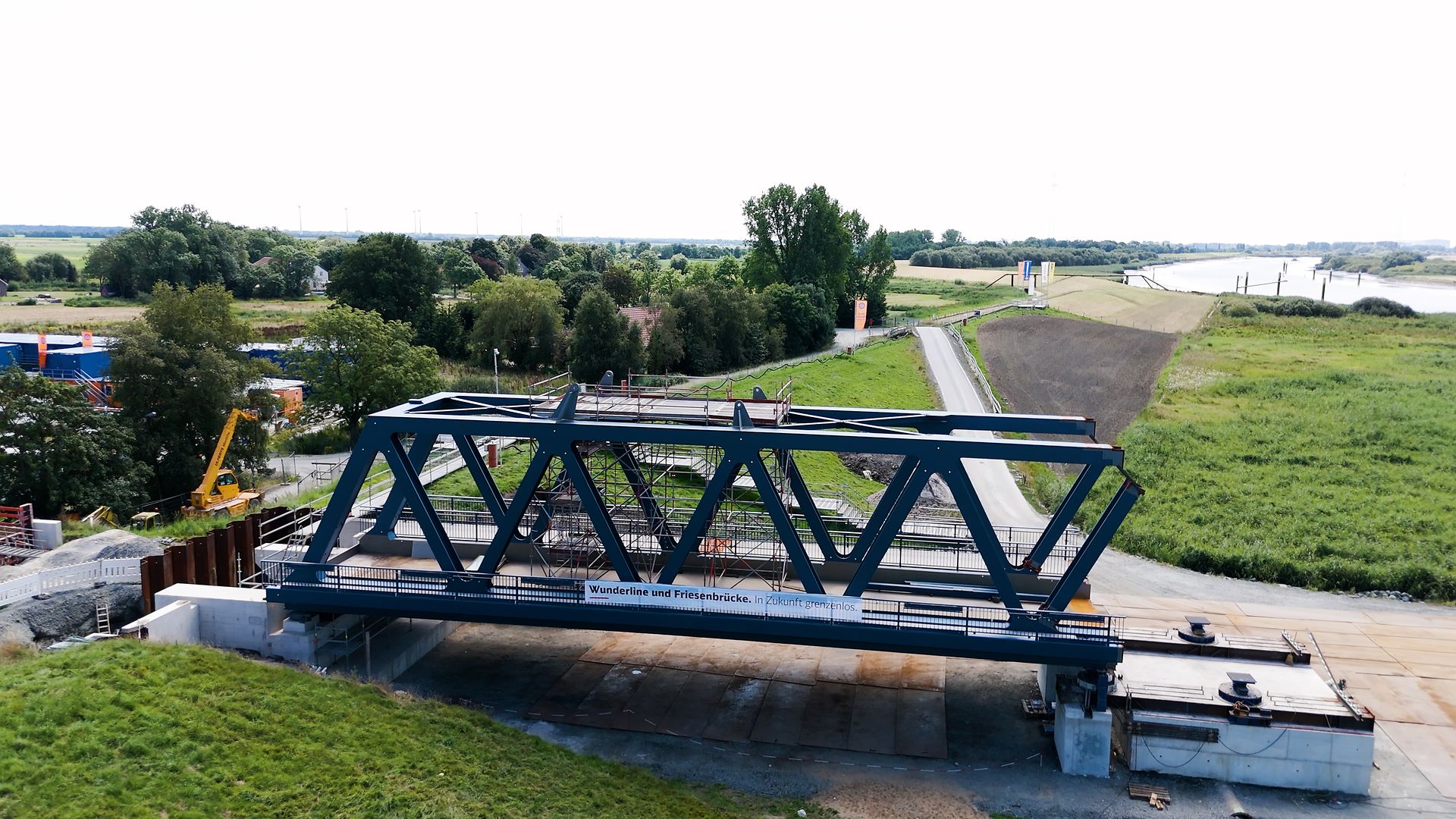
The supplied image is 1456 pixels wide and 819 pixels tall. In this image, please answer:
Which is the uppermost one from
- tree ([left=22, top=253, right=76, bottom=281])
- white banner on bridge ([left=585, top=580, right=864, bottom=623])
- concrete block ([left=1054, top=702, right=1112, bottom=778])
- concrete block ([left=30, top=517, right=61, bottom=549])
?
tree ([left=22, top=253, right=76, bottom=281])

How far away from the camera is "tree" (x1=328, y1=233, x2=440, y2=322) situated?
64.5m

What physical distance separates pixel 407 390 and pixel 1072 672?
3609cm

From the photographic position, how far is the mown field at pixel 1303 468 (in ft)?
109

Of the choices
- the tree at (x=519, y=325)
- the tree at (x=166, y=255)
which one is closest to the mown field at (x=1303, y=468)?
the tree at (x=519, y=325)

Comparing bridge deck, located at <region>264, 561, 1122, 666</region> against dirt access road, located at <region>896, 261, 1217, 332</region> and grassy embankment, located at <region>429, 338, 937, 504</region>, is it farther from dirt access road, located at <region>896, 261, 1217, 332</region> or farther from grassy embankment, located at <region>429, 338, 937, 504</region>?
dirt access road, located at <region>896, 261, 1217, 332</region>

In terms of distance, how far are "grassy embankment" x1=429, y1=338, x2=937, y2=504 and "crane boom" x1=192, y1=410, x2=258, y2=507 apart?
875 cm

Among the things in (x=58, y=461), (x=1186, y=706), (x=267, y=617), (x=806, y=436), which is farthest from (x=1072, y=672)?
(x=58, y=461)

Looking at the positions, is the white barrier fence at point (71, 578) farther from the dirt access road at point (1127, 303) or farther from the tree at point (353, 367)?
the dirt access road at point (1127, 303)

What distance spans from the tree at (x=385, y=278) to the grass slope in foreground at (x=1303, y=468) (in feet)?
159

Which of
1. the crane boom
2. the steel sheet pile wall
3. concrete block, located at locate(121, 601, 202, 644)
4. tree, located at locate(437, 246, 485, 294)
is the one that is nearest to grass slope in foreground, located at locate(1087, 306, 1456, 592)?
the steel sheet pile wall

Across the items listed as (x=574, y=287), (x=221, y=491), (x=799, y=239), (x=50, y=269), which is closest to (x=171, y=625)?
(x=221, y=491)

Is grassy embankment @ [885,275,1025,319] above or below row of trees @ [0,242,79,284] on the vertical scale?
below

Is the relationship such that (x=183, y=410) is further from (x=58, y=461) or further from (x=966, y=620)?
(x=966, y=620)

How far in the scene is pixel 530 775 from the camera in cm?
1731
